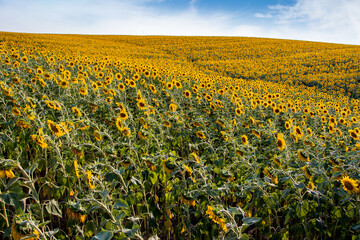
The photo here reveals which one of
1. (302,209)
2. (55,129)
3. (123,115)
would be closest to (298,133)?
(302,209)

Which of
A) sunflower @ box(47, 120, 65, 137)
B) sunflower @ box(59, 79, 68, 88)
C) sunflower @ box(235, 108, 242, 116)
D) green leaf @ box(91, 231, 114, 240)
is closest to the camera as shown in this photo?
green leaf @ box(91, 231, 114, 240)

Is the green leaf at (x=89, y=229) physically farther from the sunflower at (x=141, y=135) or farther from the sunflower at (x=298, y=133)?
the sunflower at (x=298, y=133)

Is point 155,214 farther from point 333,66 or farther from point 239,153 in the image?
point 333,66

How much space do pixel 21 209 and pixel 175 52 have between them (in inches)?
1061

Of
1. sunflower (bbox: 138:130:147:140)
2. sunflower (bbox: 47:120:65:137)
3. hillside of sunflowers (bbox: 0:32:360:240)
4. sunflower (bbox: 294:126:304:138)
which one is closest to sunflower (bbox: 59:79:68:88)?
hillside of sunflowers (bbox: 0:32:360:240)

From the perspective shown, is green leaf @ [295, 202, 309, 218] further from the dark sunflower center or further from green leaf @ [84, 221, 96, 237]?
green leaf @ [84, 221, 96, 237]

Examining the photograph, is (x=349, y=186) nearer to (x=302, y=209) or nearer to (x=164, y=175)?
(x=302, y=209)

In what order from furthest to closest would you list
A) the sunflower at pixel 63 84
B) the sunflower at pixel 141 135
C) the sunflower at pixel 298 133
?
1. the sunflower at pixel 63 84
2. the sunflower at pixel 298 133
3. the sunflower at pixel 141 135

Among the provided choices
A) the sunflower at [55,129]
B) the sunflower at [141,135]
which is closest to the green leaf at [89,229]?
the sunflower at [55,129]

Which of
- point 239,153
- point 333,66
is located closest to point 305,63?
point 333,66

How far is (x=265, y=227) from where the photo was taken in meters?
2.32

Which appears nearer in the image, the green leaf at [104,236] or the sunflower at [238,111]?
the green leaf at [104,236]

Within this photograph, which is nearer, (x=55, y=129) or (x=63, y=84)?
(x=55, y=129)

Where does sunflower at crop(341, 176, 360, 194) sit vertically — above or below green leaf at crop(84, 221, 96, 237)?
above
